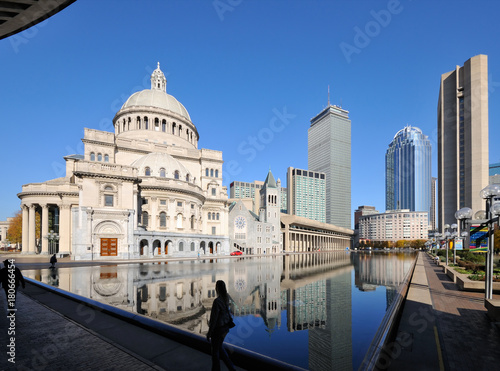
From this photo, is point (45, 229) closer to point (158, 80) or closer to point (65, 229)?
point (65, 229)

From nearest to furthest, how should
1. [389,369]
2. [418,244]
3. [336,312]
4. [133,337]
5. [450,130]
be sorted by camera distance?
1. [389,369]
2. [133,337]
3. [336,312]
4. [450,130]
5. [418,244]

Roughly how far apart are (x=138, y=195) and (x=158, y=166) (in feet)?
26.7

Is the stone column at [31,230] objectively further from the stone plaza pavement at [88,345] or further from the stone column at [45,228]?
the stone plaza pavement at [88,345]

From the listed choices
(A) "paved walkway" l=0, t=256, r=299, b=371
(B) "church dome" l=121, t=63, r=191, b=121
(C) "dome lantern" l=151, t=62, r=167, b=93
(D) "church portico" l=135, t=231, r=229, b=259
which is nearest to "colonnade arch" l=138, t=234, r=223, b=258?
(D) "church portico" l=135, t=231, r=229, b=259

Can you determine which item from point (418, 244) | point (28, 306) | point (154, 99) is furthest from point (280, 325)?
point (418, 244)

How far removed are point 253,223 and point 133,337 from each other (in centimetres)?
6979

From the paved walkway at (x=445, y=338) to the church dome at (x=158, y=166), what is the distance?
51.5 meters

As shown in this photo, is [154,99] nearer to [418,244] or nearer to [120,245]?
[120,245]

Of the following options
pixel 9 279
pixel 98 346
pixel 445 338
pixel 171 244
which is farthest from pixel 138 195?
pixel 445 338

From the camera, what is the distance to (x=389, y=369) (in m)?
5.91

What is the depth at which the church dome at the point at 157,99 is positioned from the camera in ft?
227

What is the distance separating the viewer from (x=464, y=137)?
315 ft

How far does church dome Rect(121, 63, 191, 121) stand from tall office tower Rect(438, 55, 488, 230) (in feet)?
317

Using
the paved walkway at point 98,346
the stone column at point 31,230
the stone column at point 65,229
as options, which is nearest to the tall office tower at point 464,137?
the paved walkway at point 98,346
